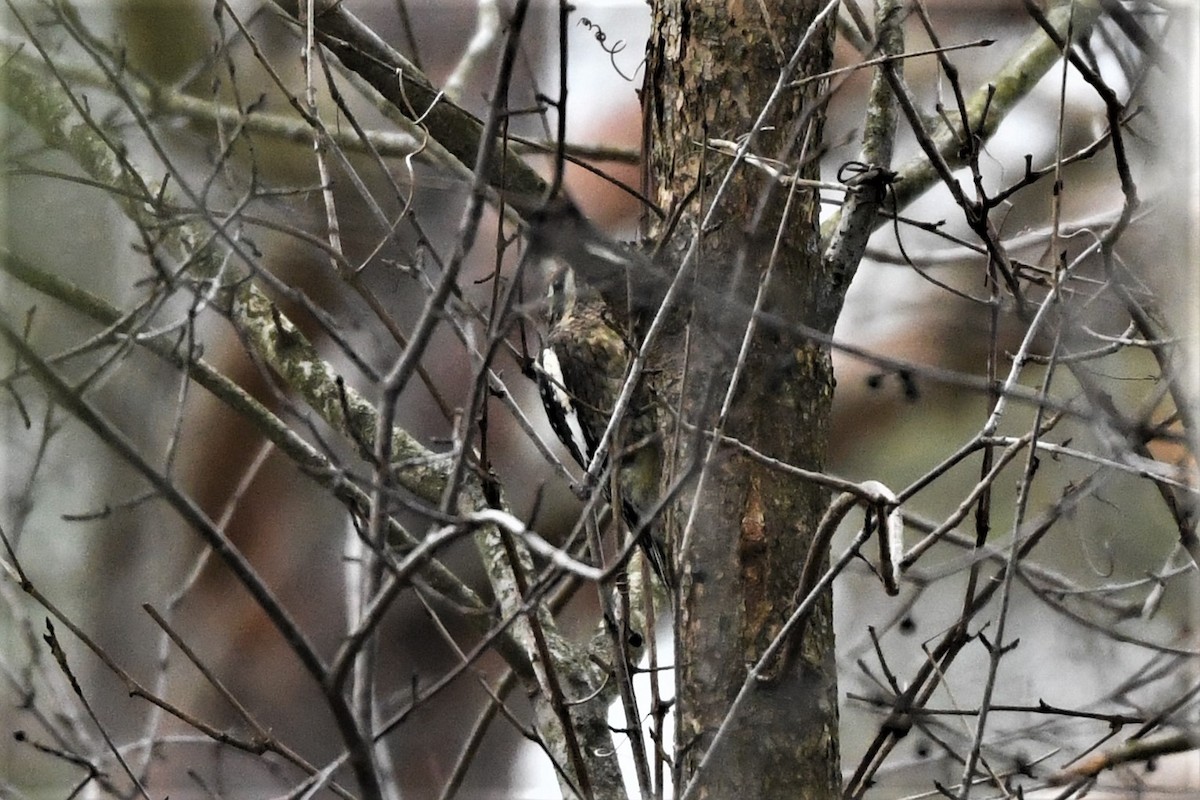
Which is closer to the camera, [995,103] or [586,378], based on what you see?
[995,103]

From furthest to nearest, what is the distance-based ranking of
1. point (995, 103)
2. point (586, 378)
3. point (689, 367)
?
point (586, 378)
point (995, 103)
point (689, 367)

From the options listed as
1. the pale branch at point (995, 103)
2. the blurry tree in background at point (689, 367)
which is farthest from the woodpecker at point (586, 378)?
the pale branch at point (995, 103)

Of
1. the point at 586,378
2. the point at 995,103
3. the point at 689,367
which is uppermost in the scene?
the point at 995,103

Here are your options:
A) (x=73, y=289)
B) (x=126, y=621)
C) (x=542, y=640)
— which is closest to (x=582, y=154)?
(x=73, y=289)

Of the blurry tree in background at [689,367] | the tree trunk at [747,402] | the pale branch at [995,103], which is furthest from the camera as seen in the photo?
the pale branch at [995,103]

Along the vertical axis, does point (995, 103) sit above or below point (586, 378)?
above

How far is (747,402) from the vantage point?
1.32 meters

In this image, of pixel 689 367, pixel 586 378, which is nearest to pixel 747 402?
pixel 689 367

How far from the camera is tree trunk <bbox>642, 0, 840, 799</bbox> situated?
4.04 ft

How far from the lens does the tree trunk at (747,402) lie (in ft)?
4.04

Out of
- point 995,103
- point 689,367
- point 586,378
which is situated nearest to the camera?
point 689,367

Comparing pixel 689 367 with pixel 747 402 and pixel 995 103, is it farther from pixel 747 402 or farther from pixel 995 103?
pixel 995 103

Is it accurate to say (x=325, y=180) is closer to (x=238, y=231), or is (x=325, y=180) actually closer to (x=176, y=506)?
(x=238, y=231)

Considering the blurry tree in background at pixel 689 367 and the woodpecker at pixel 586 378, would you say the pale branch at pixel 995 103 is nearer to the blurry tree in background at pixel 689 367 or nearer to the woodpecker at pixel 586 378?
the blurry tree in background at pixel 689 367
